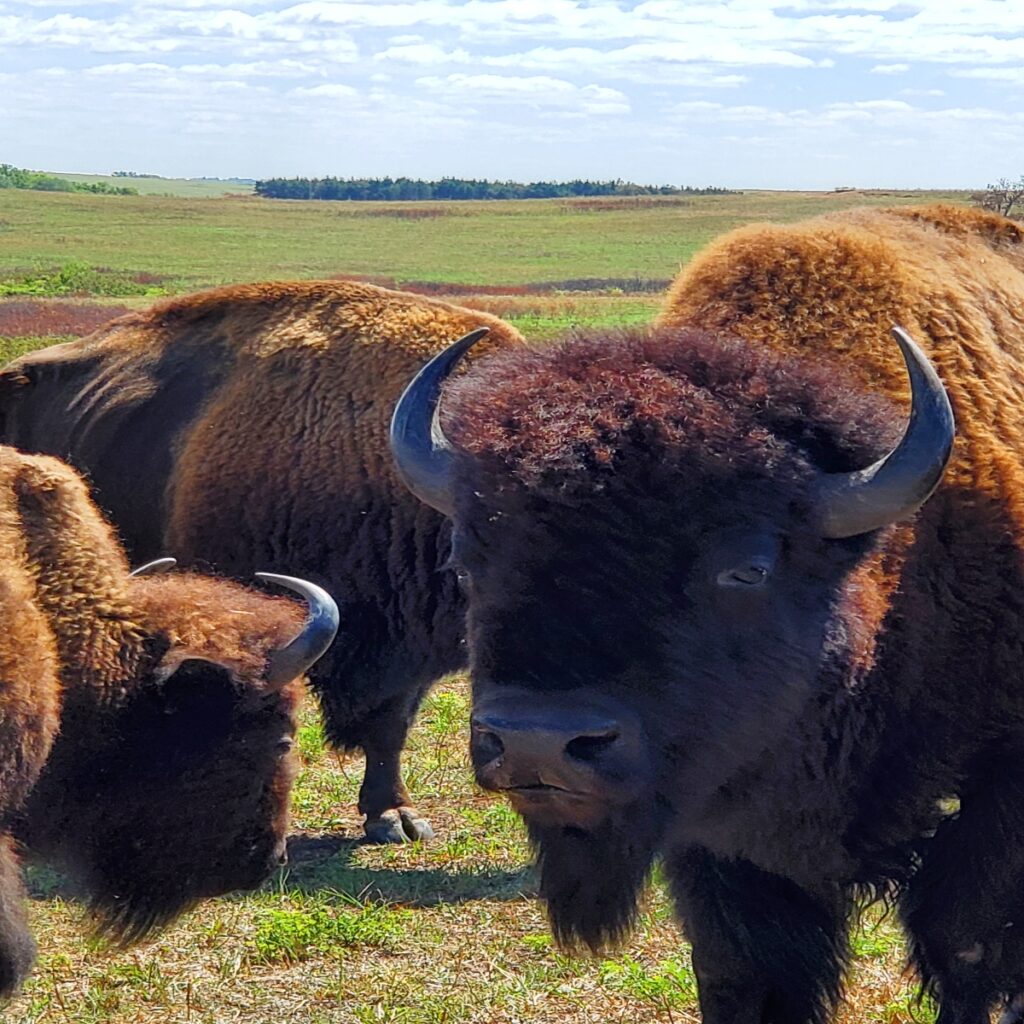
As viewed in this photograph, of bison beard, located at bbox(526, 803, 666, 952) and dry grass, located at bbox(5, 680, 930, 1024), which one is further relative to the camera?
dry grass, located at bbox(5, 680, 930, 1024)

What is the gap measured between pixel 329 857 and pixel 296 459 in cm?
180

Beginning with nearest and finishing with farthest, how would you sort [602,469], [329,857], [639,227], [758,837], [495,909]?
[602,469] < [758,837] < [495,909] < [329,857] < [639,227]

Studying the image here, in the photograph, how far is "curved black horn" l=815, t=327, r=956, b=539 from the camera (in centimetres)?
280

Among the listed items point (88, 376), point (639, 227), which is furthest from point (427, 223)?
point (88, 376)

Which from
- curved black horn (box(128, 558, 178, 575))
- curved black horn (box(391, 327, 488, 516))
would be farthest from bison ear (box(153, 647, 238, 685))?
curved black horn (box(391, 327, 488, 516))

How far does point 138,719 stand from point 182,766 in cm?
22

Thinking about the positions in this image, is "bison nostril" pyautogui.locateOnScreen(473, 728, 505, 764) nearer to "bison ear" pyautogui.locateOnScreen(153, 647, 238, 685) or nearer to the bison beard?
the bison beard

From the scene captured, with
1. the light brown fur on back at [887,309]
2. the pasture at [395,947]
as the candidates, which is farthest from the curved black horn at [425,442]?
the pasture at [395,947]

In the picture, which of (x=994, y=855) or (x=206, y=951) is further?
(x=206, y=951)

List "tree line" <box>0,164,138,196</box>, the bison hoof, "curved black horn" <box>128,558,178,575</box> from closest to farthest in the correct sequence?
"curved black horn" <box>128,558,178,575</box> < the bison hoof < "tree line" <box>0,164,138,196</box>

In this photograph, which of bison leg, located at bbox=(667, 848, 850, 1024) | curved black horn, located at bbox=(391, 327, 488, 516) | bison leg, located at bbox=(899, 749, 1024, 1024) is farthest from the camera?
bison leg, located at bbox=(667, 848, 850, 1024)

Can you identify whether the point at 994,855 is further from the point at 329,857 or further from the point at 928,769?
the point at 329,857

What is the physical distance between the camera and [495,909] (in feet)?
16.9

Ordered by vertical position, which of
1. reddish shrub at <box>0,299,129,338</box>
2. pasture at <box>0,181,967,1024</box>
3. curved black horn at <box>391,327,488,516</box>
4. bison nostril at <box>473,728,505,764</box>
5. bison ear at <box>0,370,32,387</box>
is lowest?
reddish shrub at <box>0,299,129,338</box>
